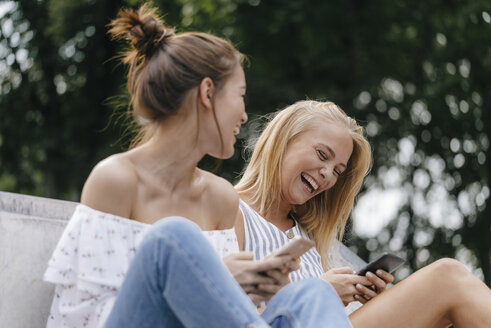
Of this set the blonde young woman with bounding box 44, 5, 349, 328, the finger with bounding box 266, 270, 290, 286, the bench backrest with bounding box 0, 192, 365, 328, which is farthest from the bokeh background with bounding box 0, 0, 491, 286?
the finger with bounding box 266, 270, 290, 286

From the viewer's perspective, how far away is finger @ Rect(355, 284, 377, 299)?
271 centimetres

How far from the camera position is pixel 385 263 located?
269 centimetres

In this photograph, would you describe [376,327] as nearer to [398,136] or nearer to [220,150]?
[220,150]

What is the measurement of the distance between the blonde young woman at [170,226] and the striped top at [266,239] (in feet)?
1.19

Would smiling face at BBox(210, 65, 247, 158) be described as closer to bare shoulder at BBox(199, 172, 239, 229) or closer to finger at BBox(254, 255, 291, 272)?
bare shoulder at BBox(199, 172, 239, 229)

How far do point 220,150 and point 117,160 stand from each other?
1.08ft

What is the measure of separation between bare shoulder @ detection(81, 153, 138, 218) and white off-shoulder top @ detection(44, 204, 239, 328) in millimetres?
24

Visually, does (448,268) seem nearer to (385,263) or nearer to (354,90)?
(385,263)

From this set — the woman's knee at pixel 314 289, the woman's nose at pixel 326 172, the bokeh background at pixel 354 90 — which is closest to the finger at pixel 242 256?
the woman's knee at pixel 314 289

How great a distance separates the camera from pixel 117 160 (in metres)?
2.21

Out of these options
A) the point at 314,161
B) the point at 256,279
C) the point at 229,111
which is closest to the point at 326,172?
the point at 314,161

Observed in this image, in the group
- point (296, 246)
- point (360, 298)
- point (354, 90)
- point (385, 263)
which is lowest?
point (354, 90)

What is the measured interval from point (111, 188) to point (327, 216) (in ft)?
4.28

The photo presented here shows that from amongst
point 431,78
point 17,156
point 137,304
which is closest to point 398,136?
point 431,78
